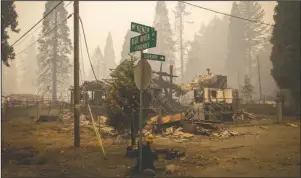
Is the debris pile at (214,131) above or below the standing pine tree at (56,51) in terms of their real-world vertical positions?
below

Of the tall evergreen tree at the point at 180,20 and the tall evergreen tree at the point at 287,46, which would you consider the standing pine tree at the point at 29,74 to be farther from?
the tall evergreen tree at the point at 180,20

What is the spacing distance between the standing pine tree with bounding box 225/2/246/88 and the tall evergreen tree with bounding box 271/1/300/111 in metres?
3.92

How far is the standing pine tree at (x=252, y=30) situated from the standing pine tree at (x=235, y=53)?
575 millimetres

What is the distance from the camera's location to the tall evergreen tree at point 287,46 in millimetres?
31922

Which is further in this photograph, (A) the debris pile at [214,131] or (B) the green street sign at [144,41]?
(A) the debris pile at [214,131]

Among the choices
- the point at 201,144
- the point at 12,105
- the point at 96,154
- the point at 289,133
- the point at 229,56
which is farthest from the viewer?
the point at 229,56

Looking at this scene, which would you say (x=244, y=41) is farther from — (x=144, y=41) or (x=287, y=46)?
(x=144, y=41)

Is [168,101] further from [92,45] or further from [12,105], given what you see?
[12,105]

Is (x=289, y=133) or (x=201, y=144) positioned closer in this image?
(x=201, y=144)

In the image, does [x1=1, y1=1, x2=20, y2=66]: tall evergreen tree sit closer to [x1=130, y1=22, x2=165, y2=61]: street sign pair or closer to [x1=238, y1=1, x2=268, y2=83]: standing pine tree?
[x1=130, y1=22, x2=165, y2=61]: street sign pair

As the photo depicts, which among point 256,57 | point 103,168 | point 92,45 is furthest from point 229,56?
point 103,168

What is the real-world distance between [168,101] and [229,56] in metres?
15.7

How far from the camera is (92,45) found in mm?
14047

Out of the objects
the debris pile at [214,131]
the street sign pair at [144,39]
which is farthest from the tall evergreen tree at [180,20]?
the street sign pair at [144,39]
